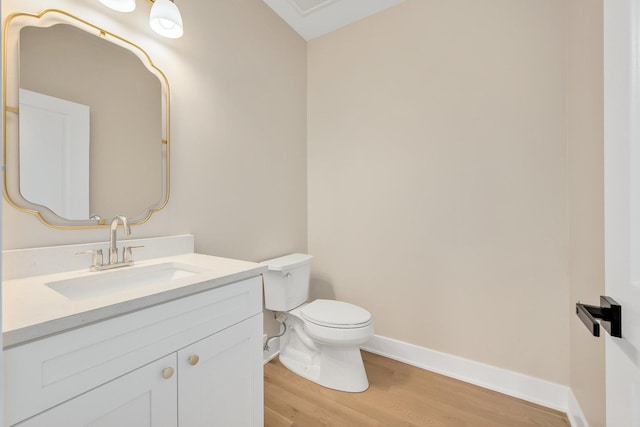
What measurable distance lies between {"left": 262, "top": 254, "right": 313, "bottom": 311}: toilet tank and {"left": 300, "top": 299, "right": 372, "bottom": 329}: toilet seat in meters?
0.11

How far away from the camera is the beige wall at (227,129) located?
50.6 inches

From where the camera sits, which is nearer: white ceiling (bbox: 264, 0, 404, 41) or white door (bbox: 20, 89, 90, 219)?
white door (bbox: 20, 89, 90, 219)

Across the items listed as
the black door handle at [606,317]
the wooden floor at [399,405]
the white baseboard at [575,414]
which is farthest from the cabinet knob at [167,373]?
the white baseboard at [575,414]

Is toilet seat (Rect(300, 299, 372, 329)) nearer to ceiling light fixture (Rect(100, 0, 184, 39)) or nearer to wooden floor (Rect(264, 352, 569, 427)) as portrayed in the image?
wooden floor (Rect(264, 352, 569, 427))

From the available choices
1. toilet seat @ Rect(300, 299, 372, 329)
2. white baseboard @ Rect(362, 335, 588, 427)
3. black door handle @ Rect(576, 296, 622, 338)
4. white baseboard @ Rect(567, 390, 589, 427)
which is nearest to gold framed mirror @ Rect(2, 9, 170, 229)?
toilet seat @ Rect(300, 299, 372, 329)

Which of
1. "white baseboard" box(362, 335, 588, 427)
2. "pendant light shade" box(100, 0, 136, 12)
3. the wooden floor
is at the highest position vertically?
"pendant light shade" box(100, 0, 136, 12)

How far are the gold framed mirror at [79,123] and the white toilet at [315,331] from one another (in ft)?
2.93

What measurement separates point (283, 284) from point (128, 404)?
1097 mm

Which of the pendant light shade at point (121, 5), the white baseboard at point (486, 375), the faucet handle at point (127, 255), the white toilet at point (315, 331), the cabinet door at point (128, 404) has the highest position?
the pendant light shade at point (121, 5)

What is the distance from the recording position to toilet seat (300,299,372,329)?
1.62 meters

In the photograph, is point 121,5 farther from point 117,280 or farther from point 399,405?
point 399,405

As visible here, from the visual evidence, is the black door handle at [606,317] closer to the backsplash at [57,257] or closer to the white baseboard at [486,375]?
the white baseboard at [486,375]

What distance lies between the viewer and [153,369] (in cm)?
81

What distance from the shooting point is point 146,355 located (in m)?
0.80
